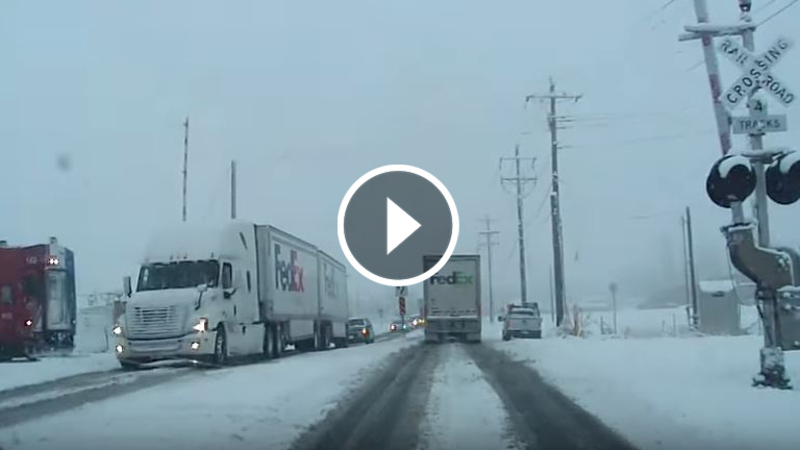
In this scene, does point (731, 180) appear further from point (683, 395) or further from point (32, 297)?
point (32, 297)

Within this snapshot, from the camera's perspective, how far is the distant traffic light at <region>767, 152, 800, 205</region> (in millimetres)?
18344

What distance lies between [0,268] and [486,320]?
72.1 m

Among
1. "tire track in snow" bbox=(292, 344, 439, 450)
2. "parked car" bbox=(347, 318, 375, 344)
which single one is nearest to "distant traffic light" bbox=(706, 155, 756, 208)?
"tire track in snow" bbox=(292, 344, 439, 450)

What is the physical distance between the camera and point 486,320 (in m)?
107

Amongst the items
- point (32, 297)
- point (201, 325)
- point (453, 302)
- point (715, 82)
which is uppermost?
point (715, 82)

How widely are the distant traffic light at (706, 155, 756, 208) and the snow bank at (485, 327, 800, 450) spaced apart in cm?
305

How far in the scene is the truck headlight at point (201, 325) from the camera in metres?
29.5

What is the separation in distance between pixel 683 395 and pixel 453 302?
3367 cm

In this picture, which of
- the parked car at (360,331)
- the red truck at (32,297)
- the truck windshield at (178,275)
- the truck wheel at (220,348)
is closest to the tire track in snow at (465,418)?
the truck wheel at (220,348)

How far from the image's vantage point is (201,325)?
2953 centimetres

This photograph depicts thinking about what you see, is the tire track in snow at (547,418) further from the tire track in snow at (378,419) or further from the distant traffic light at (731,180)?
the distant traffic light at (731,180)

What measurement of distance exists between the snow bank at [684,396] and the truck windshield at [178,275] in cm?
875

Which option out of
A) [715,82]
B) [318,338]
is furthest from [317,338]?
[715,82]

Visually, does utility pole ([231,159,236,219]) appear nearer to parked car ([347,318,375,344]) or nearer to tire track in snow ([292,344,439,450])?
parked car ([347,318,375,344])
